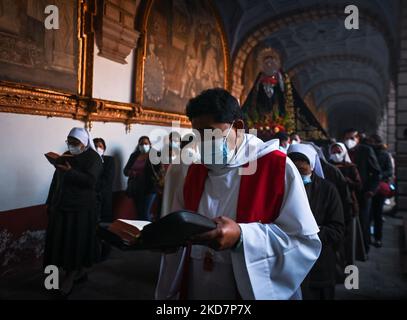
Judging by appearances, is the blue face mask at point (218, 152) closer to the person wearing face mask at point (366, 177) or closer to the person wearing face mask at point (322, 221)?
the person wearing face mask at point (322, 221)

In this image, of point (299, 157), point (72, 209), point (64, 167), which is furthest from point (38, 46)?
point (299, 157)

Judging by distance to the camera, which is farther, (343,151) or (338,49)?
(338,49)

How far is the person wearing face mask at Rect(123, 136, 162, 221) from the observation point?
238 inches

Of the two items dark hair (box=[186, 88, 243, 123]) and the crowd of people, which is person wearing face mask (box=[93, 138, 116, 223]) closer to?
the crowd of people

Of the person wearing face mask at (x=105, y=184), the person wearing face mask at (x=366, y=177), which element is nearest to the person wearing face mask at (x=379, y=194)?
the person wearing face mask at (x=366, y=177)

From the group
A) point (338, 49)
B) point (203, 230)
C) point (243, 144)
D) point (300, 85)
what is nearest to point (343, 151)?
point (243, 144)

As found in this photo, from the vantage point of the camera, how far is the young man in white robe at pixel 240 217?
1.62 metres

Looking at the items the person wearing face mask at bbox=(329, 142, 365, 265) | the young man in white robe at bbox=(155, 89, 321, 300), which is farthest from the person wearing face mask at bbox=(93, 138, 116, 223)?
the young man in white robe at bbox=(155, 89, 321, 300)

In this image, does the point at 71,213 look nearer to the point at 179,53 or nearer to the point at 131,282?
the point at 131,282

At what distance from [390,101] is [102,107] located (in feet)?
40.5

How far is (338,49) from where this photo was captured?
1623 centimetres

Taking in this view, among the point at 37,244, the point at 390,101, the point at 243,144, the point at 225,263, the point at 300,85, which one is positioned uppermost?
the point at 300,85
